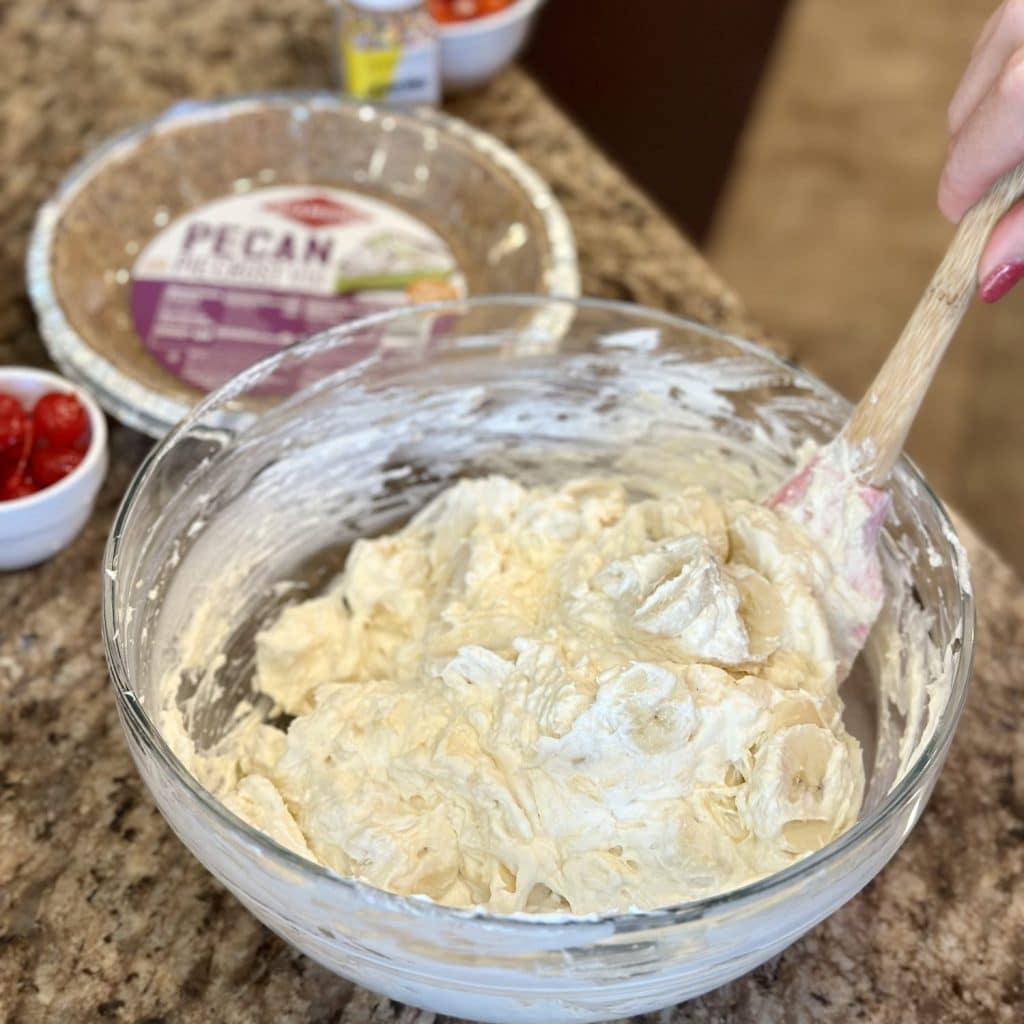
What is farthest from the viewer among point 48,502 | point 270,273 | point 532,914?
point 270,273

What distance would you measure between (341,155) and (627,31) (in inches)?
34.9

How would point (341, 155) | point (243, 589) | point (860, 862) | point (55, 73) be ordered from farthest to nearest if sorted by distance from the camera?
point (55, 73)
point (341, 155)
point (243, 589)
point (860, 862)

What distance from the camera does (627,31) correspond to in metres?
2.12

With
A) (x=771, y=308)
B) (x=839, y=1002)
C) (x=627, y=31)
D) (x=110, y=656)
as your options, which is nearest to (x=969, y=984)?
(x=839, y=1002)

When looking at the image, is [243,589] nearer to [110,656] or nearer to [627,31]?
[110,656]

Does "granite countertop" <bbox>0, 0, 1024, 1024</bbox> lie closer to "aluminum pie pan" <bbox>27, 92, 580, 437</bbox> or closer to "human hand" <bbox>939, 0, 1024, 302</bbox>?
"aluminum pie pan" <bbox>27, 92, 580, 437</bbox>

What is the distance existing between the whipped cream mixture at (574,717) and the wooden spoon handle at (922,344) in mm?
55

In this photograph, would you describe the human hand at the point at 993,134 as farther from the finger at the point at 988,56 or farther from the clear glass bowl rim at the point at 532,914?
the clear glass bowl rim at the point at 532,914

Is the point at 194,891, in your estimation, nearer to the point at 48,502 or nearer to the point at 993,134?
the point at 48,502

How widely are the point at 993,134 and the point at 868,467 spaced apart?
0.25 metres

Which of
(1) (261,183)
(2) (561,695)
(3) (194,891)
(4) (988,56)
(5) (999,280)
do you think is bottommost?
(3) (194,891)

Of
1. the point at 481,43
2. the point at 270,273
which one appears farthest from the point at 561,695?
the point at 481,43

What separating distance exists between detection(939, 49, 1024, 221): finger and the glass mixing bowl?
0.22 metres

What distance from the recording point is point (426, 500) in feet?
3.67
